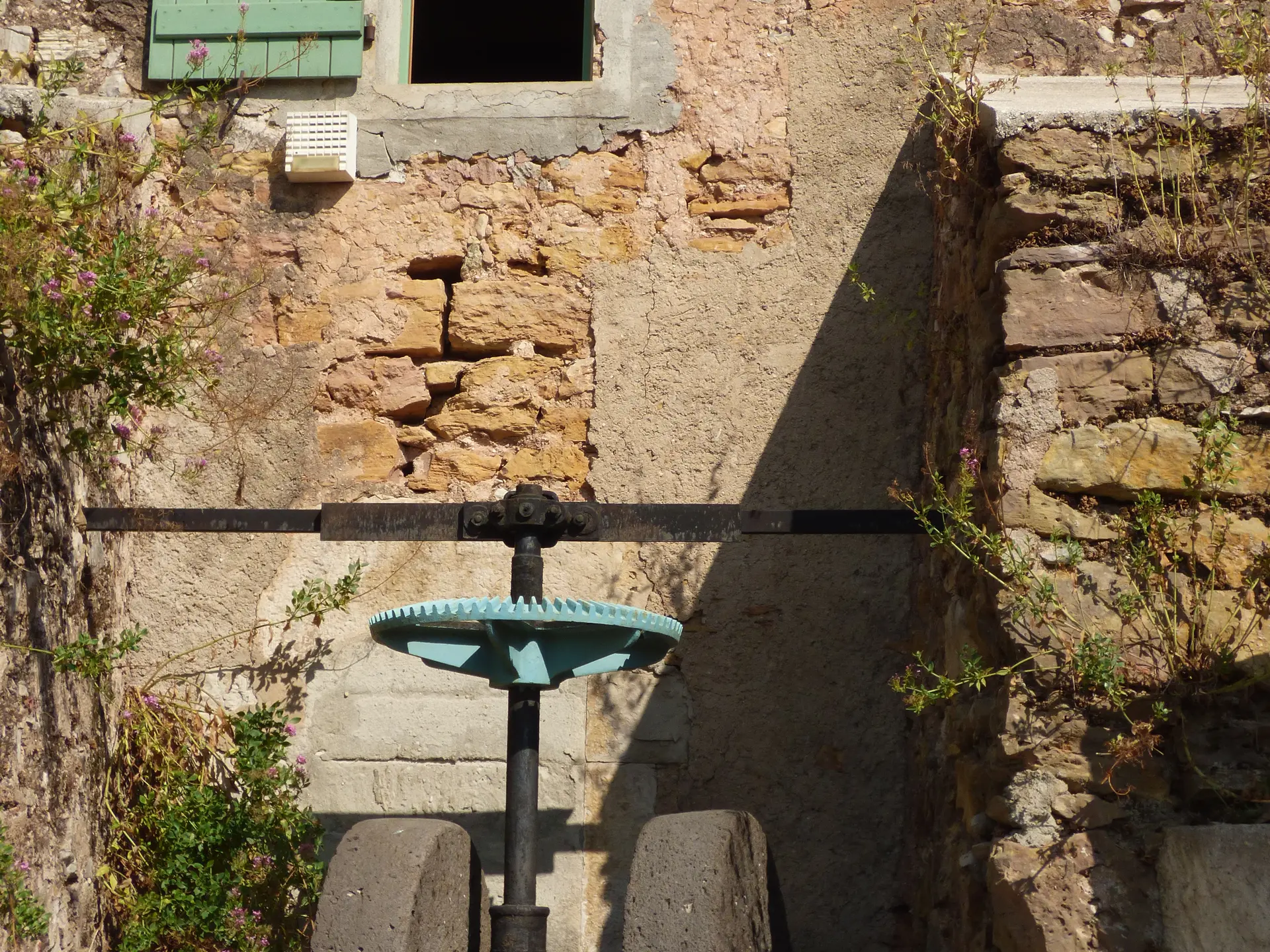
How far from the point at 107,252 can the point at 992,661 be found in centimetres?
246

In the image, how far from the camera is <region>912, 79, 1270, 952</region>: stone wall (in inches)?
109

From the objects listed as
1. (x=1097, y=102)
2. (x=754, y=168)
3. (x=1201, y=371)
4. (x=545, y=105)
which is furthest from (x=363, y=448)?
(x=1201, y=371)

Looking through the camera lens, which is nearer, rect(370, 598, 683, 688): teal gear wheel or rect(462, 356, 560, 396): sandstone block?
rect(370, 598, 683, 688): teal gear wheel

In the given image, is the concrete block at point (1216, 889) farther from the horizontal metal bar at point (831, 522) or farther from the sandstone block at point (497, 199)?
the sandstone block at point (497, 199)

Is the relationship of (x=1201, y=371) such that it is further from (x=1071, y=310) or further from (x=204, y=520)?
(x=204, y=520)

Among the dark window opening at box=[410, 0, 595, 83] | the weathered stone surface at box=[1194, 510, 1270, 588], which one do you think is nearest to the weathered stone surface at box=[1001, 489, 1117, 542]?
the weathered stone surface at box=[1194, 510, 1270, 588]

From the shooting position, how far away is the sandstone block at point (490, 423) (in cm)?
428

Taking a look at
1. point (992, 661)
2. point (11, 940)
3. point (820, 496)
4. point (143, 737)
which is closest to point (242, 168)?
point (143, 737)

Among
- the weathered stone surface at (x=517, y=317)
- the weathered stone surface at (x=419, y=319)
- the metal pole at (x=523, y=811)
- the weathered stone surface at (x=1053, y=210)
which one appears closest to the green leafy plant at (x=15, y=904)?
the metal pole at (x=523, y=811)

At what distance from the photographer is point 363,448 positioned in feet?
14.1

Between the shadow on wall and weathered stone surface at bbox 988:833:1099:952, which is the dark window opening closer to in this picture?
the shadow on wall

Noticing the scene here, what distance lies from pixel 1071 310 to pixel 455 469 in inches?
74.4

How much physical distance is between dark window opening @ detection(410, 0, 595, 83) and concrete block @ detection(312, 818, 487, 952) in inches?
184

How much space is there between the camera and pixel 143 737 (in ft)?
13.0
